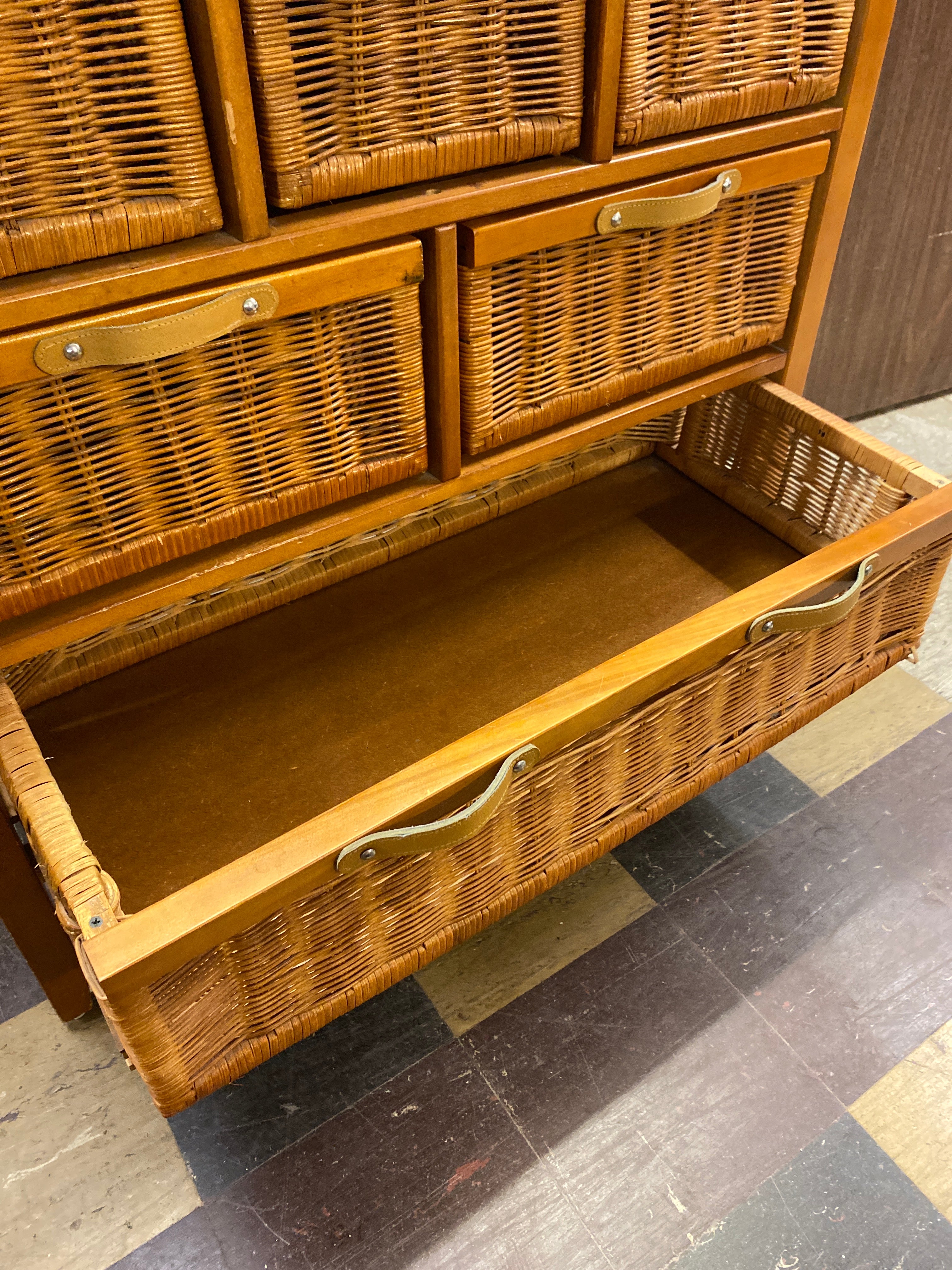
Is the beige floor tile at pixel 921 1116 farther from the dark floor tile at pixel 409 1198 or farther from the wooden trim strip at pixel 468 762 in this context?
the wooden trim strip at pixel 468 762

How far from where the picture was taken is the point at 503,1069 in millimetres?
957

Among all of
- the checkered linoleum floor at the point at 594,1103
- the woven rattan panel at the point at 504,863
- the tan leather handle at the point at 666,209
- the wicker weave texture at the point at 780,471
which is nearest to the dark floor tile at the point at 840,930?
the checkered linoleum floor at the point at 594,1103

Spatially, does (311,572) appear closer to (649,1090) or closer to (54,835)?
(54,835)

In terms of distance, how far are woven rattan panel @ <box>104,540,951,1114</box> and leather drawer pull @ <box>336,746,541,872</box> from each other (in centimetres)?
3

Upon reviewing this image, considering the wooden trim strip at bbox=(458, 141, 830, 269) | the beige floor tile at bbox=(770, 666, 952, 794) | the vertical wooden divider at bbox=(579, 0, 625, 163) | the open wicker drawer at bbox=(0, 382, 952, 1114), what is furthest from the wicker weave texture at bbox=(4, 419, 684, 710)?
the beige floor tile at bbox=(770, 666, 952, 794)

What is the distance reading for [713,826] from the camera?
117 centimetres

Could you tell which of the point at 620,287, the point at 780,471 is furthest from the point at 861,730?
the point at 620,287

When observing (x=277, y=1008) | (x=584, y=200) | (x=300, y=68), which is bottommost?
(x=277, y=1008)

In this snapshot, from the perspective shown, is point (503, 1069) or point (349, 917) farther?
point (503, 1069)

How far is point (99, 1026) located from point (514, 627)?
605 millimetres

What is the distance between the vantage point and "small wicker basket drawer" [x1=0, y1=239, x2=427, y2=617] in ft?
2.01

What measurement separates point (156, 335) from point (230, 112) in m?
0.14

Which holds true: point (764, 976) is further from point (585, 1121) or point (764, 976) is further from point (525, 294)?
point (525, 294)

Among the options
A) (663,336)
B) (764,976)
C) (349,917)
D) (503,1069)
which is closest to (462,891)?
(349,917)
